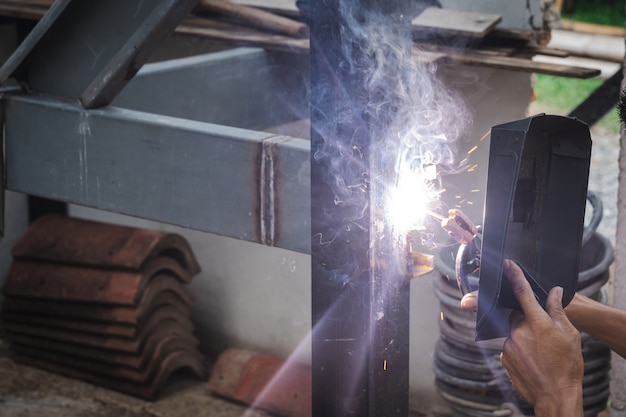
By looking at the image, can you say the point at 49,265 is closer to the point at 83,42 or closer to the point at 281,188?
the point at 83,42

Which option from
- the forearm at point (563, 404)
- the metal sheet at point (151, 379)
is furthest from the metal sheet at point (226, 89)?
the forearm at point (563, 404)

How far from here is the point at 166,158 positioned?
2363mm

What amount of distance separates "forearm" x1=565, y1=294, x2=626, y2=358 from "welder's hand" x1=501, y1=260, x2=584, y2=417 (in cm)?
55

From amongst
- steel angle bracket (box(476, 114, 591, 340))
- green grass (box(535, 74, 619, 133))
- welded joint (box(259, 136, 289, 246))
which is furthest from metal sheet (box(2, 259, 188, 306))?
green grass (box(535, 74, 619, 133))

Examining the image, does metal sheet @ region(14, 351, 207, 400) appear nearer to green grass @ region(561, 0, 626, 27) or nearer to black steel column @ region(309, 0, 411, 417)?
black steel column @ region(309, 0, 411, 417)

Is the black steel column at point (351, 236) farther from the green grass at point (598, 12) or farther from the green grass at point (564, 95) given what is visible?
the green grass at point (598, 12)

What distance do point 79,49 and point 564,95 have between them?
9.35 m

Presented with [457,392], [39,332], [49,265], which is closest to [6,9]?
[49,265]

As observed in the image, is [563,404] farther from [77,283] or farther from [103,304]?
[77,283]

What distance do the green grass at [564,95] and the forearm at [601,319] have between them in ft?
25.9

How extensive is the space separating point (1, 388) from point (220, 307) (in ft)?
4.15

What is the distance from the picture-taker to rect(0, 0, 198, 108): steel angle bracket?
2.55m

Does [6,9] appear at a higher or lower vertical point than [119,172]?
higher

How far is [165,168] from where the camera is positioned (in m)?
2.36
